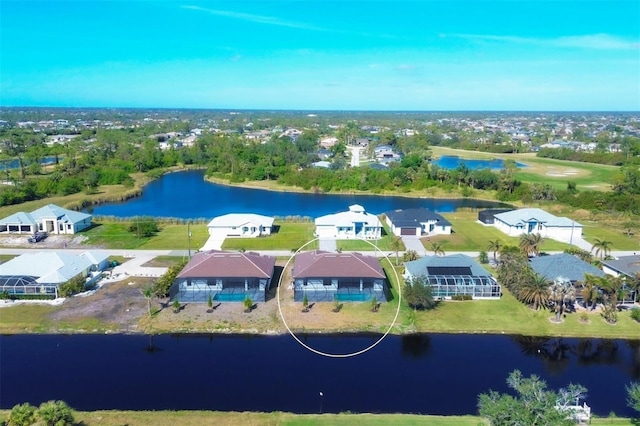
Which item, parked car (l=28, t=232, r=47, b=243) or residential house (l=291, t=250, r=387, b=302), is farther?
parked car (l=28, t=232, r=47, b=243)

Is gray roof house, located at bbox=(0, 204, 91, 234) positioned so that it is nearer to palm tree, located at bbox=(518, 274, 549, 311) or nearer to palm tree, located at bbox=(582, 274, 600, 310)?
palm tree, located at bbox=(518, 274, 549, 311)

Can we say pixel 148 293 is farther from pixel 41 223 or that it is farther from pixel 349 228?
pixel 41 223

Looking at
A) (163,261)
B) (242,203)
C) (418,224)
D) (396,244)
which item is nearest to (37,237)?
(163,261)

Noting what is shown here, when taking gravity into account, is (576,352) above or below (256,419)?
below

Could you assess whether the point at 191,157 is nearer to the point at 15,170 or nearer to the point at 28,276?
the point at 15,170

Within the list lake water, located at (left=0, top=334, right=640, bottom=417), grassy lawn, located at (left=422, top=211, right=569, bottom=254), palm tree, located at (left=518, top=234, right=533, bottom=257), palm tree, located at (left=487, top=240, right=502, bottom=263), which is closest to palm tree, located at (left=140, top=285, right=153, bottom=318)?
lake water, located at (left=0, top=334, right=640, bottom=417)

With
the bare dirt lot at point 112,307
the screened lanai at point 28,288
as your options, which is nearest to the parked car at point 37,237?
the screened lanai at point 28,288
